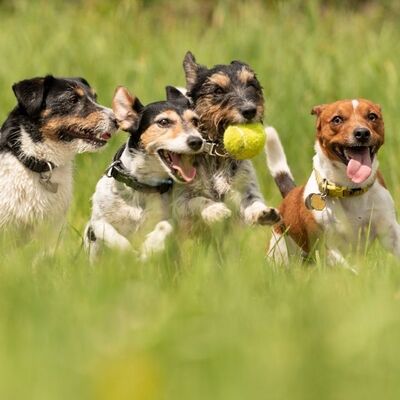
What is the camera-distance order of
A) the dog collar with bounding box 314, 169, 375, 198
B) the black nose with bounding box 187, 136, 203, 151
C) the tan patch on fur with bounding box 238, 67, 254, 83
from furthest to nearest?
the dog collar with bounding box 314, 169, 375, 198, the tan patch on fur with bounding box 238, 67, 254, 83, the black nose with bounding box 187, 136, 203, 151

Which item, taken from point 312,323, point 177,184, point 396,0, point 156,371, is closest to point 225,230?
point 177,184

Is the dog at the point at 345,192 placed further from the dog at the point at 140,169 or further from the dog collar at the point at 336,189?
the dog at the point at 140,169

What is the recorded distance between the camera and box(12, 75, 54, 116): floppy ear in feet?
21.7

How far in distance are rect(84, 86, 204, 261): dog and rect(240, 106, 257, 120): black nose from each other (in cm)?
32

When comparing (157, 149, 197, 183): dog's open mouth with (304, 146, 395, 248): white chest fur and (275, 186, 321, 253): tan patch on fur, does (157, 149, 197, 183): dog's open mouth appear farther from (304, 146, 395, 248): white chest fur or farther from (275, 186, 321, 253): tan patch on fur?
(304, 146, 395, 248): white chest fur

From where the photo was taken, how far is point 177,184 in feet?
21.5

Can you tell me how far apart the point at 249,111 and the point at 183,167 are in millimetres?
542

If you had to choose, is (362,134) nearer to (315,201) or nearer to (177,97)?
(315,201)

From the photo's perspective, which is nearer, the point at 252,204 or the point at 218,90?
the point at 252,204

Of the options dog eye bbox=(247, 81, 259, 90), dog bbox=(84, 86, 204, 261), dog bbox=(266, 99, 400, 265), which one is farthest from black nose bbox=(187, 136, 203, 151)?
dog bbox=(266, 99, 400, 265)

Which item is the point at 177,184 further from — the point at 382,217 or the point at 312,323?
the point at 312,323

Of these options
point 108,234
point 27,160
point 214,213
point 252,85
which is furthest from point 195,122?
point 27,160

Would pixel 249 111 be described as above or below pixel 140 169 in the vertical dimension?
above

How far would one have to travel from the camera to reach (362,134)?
6.29 m
